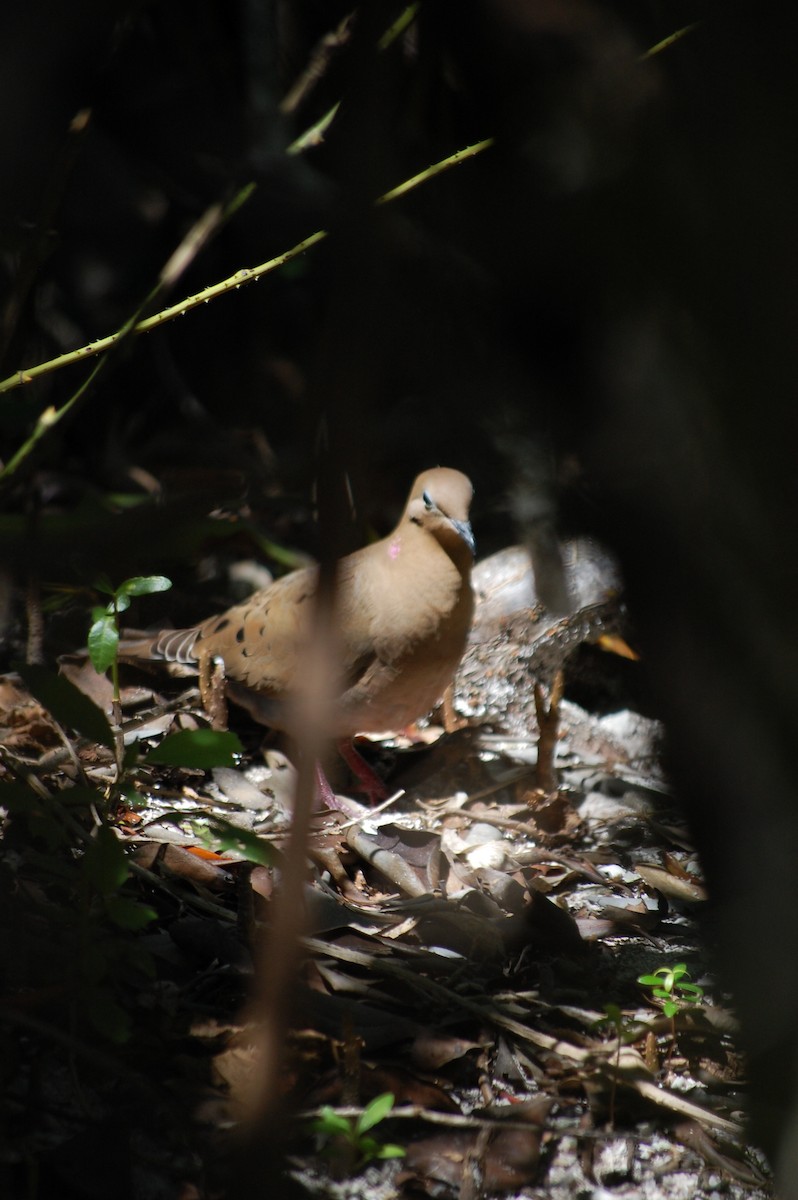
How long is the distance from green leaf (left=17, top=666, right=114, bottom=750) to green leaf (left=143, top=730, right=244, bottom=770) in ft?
0.42

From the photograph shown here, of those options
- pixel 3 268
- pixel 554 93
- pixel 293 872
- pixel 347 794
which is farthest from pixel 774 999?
pixel 3 268

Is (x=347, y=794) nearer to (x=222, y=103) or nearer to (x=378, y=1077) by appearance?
(x=378, y=1077)

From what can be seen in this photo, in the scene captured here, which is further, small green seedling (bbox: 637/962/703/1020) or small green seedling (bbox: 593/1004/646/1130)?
small green seedling (bbox: 637/962/703/1020)

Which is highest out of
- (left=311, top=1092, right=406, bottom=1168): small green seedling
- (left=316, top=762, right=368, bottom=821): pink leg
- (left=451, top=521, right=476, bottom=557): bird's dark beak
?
(left=311, top=1092, right=406, bottom=1168): small green seedling

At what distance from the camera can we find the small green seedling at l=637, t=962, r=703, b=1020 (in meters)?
2.36

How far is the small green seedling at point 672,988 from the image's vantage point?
92.7 inches

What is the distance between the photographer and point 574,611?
4246 mm

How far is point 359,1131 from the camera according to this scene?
1907mm

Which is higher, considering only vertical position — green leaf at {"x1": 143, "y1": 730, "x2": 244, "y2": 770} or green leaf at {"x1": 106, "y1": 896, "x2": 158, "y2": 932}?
green leaf at {"x1": 143, "y1": 730, "x2": 244, "y2": 770}

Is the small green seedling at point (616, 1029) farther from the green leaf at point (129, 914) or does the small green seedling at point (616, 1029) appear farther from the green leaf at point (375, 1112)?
the green leaf at point (129, 914)

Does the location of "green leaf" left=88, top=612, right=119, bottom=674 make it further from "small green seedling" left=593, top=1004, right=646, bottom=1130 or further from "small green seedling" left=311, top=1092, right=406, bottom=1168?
"small green seedling" left=593, top=1004, right=646, bottom=1130

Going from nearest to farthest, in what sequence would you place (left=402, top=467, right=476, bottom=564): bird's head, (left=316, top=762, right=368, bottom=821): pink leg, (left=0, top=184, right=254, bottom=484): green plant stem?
1. (left=0, top=184, right=254, bottom=484): green plant stem
2. (left=316, top=762, right=368, bottom=821): pink leg
3. (left=402, top=467, right=476, bottom=564): bird's head

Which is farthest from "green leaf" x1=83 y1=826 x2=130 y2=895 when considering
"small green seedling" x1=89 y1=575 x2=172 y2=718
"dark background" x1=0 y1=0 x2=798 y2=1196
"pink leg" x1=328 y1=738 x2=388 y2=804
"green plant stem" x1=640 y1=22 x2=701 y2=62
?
"pink leg" x1=328 y1=738 x2=388 y2=804

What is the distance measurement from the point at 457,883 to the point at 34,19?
237 cm
